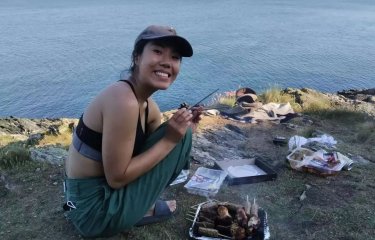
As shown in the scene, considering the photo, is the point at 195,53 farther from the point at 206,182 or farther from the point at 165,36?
the point at 165,36

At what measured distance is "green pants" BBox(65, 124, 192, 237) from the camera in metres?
3.15

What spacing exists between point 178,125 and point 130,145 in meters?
0.40

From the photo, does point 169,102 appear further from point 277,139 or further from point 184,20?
point 184,20

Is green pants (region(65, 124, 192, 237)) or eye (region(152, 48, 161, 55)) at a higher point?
eye (region(152, 48, 161, 55))

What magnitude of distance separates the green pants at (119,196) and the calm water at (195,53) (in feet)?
44.9

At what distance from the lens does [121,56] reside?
24.5 meters

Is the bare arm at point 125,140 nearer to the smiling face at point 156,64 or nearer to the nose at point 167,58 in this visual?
the smiling face at point 156,64

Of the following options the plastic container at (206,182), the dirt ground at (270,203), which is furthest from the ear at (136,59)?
the plastic container at (206,182)

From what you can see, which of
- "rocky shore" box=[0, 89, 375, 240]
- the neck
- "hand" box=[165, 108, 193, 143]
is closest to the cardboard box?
"rocky shore" box=[0, 89, 375, 240]

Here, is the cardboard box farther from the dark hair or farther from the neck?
the dark hair

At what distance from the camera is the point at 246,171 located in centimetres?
489

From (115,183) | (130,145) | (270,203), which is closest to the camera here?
(130,145)

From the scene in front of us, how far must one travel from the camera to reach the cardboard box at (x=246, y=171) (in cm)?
460

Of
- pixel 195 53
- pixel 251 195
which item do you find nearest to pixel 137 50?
pixel 251 195
